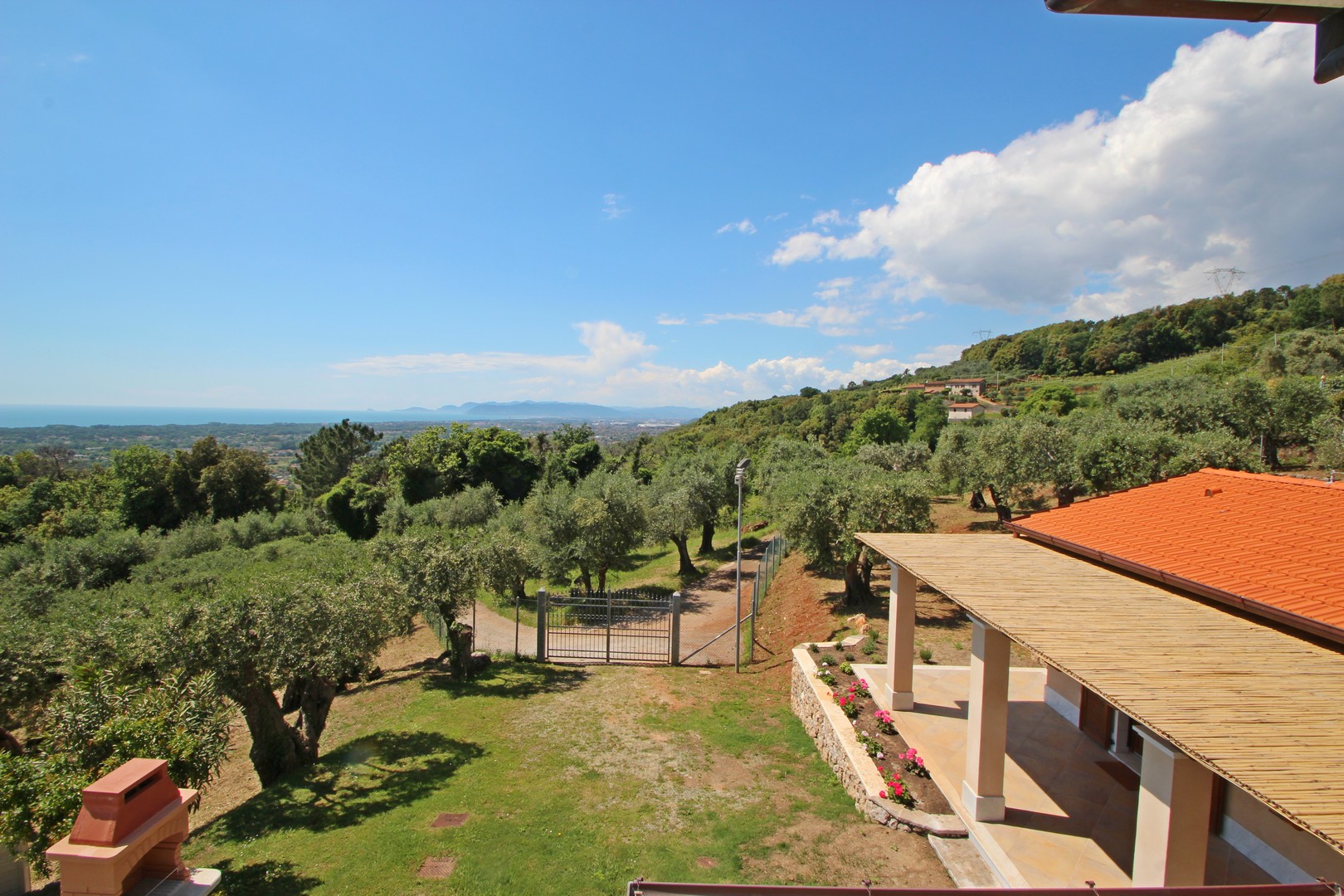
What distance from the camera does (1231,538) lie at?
27.5 feet

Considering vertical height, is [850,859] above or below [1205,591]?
below

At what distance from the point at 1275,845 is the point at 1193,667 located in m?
3.63

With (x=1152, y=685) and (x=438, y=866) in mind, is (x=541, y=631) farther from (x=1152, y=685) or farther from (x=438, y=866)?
(x=1152, y=685)

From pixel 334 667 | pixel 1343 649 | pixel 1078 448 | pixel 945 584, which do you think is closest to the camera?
pixel 1343 649

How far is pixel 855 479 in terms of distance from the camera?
1894 centimetres

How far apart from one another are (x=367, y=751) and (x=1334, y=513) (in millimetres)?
17188

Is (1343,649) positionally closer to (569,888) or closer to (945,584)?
(945,584)

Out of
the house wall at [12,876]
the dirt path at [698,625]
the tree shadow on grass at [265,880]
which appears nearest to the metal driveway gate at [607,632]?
the dirt path at [698,625]

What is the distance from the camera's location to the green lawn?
7.22m

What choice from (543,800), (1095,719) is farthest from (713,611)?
(1095,719)

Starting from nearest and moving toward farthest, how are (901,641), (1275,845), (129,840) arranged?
(129,840)
(1275,845)
(901,641)

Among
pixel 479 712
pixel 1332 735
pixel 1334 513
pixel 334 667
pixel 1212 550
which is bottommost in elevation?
pixel 479 712

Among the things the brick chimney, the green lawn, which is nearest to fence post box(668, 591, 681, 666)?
the green lawn

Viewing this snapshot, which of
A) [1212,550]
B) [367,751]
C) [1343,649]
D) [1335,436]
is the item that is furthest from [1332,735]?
[1335,436]
